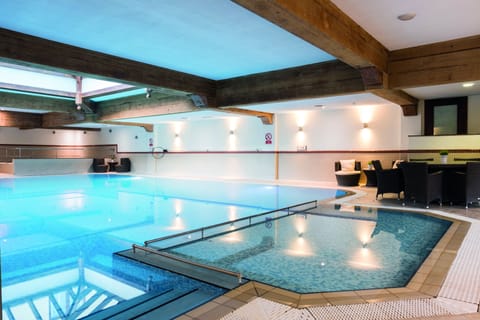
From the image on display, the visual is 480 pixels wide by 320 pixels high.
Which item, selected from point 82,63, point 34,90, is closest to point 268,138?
point 34,90

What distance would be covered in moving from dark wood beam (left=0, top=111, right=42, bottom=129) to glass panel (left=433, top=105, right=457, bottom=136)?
47.7 feet

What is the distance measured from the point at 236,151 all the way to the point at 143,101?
172 inches

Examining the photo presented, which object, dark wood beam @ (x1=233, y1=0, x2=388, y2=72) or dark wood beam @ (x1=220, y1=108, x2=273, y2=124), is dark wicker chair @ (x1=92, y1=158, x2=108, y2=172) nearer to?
dark wood beam @ (x1=220, y1=108, x2=273, y2=124)

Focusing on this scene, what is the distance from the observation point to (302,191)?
29.5 feet

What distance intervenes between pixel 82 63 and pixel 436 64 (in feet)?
16.9

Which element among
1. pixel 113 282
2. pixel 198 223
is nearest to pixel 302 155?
pixel 198 223

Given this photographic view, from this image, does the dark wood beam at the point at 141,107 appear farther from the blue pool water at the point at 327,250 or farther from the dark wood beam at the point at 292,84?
the blue pool water at the point at 327,250

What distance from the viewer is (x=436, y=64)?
16.1 feet

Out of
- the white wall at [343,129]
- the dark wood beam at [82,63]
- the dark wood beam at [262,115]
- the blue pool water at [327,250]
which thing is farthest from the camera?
the dark wood beam at [262,115]

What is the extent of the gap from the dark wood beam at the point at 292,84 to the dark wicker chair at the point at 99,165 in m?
11.6

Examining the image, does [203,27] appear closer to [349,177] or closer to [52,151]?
[349,177]

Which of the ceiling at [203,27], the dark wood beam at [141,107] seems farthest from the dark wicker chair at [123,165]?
the ceiling at [203,27]

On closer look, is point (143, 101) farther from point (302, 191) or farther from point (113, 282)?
point (113, 282)

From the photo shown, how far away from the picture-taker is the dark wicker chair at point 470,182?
5.71 metres
